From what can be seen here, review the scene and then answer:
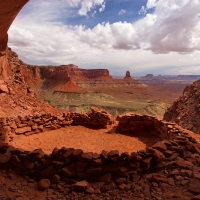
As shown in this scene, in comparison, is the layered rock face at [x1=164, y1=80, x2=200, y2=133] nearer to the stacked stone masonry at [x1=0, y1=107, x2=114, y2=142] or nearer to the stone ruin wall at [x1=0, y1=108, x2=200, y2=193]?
the stacked stone masonry at [x1=0, y1=107, x2=114, y2=142]

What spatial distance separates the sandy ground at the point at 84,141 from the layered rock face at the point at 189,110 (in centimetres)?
1128

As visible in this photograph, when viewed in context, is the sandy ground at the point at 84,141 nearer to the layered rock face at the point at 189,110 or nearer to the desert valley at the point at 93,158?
the desert valley at the point at 93,158

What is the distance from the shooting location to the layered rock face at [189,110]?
19509 millimetres

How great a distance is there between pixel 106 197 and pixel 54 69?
87.0 metres

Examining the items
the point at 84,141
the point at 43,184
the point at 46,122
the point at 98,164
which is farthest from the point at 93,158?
the point at 46,122

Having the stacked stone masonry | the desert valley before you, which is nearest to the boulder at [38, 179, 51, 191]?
the desert valley

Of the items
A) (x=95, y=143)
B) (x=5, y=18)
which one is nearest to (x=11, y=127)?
(x=95, y=143)

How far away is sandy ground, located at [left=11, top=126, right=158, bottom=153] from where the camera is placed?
879 cm

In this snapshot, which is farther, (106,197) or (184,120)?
(184,120)

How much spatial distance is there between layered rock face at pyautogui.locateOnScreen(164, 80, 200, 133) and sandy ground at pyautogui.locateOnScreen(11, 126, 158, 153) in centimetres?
1128

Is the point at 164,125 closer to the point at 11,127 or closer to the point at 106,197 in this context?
the point at 106,197

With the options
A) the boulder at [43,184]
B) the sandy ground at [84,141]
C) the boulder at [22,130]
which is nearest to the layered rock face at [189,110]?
the sandy ground at [84,141]

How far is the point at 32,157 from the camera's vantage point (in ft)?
17.9

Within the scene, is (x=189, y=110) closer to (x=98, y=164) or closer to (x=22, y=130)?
(x=22, y=130)
